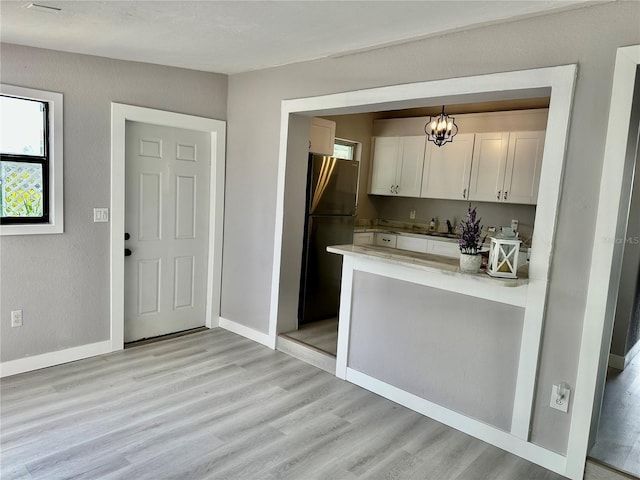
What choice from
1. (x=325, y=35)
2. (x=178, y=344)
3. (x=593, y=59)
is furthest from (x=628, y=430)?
(x=178, y=344)

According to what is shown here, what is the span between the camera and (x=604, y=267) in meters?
2.17

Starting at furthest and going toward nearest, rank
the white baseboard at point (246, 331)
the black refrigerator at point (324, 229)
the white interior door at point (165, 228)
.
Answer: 1. the black refrigerator at point (324, 229)
2. the white baseboard at point (246, 331)
3. the white interior door at point (165, 228)

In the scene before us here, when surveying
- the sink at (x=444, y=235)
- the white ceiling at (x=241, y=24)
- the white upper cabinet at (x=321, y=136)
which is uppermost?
the white ceiling at (x=241, y=24)

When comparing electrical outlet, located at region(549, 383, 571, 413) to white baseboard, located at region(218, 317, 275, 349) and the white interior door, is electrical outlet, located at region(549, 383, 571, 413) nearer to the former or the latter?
white baseboard, located at region(218, 317, 275, 349)

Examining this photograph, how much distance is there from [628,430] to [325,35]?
3.22 meters

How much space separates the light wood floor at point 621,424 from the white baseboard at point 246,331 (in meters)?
2.57

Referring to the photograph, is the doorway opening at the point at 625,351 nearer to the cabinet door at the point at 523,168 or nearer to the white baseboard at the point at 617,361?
the white baseboard at the point at 617,361

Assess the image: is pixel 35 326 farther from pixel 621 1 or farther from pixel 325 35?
pixel 621 1

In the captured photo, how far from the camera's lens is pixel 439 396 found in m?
2.87

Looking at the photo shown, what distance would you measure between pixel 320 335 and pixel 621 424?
2.36m

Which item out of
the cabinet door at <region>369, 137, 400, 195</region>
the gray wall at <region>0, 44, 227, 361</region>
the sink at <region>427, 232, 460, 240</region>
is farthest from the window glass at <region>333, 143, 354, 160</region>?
the gray wall at <region>0, 44, 227, 361</region>

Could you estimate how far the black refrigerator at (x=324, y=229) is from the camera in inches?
167

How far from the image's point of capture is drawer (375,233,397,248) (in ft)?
17.9

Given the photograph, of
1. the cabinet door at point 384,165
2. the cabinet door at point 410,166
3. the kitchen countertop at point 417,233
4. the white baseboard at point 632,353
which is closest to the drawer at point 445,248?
the kitchen countertop at point 417,233
